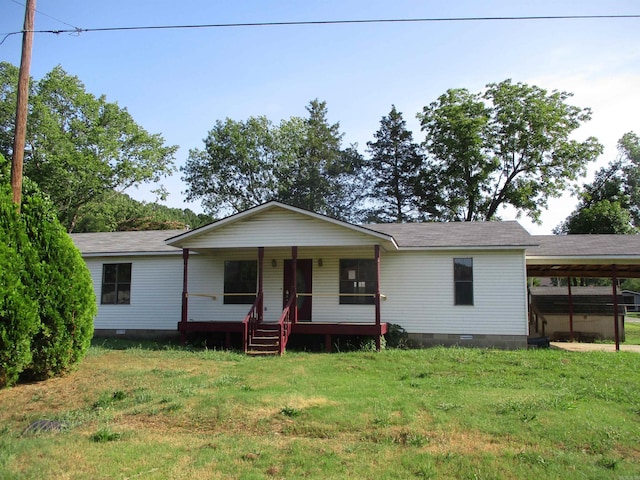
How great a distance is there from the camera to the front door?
1511 cm

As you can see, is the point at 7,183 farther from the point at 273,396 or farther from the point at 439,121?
the point at 439,121

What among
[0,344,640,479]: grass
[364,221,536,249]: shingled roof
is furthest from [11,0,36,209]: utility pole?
[364,221,536,249]: shingled roof

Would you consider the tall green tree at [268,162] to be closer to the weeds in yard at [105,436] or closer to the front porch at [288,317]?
the front porch at [288,317]

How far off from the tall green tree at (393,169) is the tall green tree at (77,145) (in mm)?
15940

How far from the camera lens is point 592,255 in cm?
1359

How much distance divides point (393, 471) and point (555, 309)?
1629 cm

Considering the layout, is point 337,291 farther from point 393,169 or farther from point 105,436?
point 393,169

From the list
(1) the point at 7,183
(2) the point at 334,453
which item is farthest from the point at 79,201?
(2) the point at 334,453

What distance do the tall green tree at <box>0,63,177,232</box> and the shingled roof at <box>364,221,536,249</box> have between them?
2380 centimetres

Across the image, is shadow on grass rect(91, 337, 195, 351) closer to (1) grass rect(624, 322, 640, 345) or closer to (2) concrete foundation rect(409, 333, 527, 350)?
(2) concrete foundation rect(409, 333, 527, 350)

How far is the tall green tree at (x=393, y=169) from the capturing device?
3582 centimetres

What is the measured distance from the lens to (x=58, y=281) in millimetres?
8844

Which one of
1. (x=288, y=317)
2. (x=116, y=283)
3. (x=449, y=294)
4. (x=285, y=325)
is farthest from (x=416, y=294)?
(x=116, y=283)

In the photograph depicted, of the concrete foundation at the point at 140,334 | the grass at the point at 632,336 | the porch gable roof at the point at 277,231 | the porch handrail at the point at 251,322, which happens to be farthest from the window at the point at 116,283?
the grass at the point at 632,336
